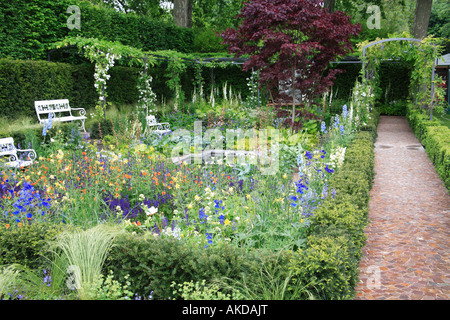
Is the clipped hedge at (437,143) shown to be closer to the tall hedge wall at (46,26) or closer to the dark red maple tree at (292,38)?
the dark red maple tree at (292,38)

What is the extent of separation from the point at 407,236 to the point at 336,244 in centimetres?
178

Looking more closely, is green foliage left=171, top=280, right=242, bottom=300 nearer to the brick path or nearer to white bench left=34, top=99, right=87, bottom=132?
the brick path

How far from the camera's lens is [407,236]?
423 centimetres

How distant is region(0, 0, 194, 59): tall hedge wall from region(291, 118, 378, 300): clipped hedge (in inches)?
315

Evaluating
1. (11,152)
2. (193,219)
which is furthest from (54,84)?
(193,219)

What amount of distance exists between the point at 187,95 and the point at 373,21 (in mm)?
9234

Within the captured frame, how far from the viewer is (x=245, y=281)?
Answer: 2.52 metres

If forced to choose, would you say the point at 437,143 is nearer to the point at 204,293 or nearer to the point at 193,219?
the point at 193,219

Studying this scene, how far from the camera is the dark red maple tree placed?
25.7ft

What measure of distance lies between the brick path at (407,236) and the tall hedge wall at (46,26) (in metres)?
8.27

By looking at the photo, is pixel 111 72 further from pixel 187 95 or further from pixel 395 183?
pixel 395 183

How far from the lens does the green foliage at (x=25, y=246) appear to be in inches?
113

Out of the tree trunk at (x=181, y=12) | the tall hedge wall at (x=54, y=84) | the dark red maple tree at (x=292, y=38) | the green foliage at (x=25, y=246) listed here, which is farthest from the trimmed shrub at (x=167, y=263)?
the tree trunk at (x=181, y=12)
